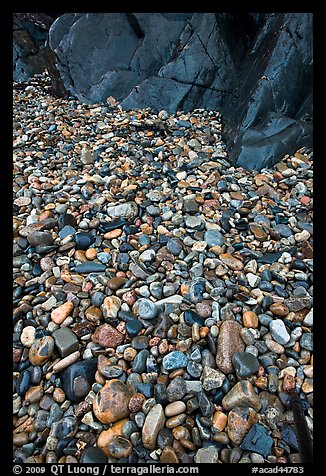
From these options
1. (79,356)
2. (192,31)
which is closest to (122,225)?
(79,356)

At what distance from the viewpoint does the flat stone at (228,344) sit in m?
2.31

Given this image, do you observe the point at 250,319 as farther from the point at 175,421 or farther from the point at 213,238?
the point at 213,238

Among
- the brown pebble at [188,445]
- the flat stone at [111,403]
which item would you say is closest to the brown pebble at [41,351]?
the flat stone at [111,403]

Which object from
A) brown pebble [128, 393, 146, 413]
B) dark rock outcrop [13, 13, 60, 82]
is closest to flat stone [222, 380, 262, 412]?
brown pebble [128, 393, 146, 413]

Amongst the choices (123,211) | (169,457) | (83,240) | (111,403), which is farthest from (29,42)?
(169,457)

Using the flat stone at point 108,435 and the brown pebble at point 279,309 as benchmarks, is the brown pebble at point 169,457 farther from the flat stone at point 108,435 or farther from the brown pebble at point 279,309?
the brown pebble at point 279,309

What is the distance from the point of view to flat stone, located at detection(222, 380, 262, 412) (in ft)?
6.95

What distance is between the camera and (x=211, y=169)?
457 centimetres

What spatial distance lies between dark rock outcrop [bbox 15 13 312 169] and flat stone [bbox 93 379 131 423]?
3.49 m

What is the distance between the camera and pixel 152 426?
2027 millimetres

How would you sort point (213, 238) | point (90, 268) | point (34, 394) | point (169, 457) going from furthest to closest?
point (213, 238)
point (90, 268)
point (34, 394)
point (169, 457)

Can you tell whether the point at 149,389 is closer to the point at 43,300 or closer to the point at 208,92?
the point at 43,300

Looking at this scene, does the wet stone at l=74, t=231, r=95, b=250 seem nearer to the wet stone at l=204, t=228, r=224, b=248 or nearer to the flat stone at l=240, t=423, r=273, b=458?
the wet stone at l=204, t=228, r=224, b=248

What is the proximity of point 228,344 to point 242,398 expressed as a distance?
0.36 meters
